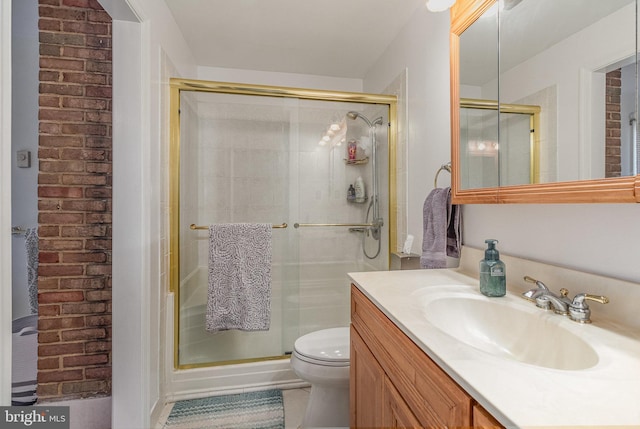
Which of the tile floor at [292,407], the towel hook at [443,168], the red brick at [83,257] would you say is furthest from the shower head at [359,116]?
the tile floor at [292,407]

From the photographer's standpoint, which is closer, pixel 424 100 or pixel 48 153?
pixel 48 153

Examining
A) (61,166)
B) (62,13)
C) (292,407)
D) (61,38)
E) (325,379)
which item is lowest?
(292,407)

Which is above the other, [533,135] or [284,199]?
[533,135]

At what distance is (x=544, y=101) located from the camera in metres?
0.92

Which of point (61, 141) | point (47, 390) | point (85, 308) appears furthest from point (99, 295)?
point (61, 141)

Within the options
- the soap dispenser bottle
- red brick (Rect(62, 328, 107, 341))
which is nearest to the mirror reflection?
the soap dispenser bottle

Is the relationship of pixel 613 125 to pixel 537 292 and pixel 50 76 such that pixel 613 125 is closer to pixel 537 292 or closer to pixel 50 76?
pixel 537 292

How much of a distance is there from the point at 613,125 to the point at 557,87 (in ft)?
0.68

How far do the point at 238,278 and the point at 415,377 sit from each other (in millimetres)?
1429

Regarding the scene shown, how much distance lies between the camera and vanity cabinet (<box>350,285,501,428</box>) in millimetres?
565

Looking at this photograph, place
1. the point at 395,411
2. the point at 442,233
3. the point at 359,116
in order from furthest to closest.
A: the point at 359,116 → the point at 442,233 → the point at 395,411

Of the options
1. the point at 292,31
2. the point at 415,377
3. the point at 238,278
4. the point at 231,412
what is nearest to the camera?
the point at 415,377

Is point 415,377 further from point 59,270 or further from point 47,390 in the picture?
point 47,390

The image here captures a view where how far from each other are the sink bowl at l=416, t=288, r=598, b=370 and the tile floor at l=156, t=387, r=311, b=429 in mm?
1124
